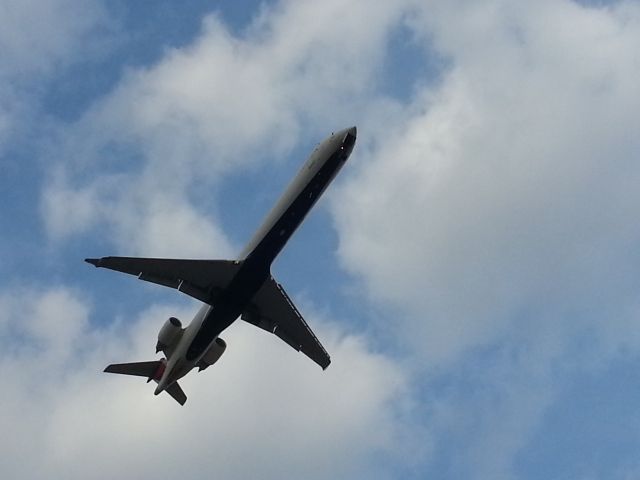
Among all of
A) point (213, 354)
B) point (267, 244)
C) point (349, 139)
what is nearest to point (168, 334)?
point (213, 354)

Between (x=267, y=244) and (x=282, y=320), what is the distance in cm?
889

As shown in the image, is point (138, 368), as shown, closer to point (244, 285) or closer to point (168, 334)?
point (168, 334)

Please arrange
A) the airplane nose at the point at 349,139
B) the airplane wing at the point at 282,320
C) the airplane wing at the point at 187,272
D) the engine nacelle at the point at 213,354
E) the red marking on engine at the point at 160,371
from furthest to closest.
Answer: the red marking on engine at the point at 160,371 < the engine nacelle at the point at 213,354 < the airplane wing at the point at 282,320 < the airplane wing at the point at 187,272 < the airplane nose at the point at 349,139

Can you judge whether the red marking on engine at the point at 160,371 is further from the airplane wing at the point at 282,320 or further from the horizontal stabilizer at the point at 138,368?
the airplane wing at the point at 282,320

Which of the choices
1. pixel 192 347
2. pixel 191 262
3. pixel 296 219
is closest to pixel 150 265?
pixel 191 262

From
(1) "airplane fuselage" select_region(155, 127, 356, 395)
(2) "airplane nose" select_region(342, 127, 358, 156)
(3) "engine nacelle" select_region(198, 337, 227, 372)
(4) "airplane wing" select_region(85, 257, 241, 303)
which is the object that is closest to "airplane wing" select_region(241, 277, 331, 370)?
(1) "airplane fuselage" select_region(155, 127, 356, 395)

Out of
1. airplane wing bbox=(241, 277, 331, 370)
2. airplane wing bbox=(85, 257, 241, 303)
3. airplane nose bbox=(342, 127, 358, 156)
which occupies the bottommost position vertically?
airplane wing bbox=(85, 257, 241, 303)

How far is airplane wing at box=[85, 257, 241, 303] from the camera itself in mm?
54781

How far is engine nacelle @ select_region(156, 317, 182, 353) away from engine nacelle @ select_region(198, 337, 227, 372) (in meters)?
3.07

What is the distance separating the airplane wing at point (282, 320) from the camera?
58.2 metres

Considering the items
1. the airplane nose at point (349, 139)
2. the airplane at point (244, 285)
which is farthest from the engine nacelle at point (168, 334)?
the airplane nose at point (349, 139)

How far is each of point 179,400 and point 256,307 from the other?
36.4ft

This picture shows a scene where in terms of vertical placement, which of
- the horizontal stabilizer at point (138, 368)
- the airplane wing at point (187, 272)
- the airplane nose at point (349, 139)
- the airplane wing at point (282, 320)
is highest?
the airplane nose at point (349, 139)

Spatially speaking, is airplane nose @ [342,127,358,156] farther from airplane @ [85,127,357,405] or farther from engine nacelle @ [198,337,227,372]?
engine nacelle @ [198,337,227,372]
